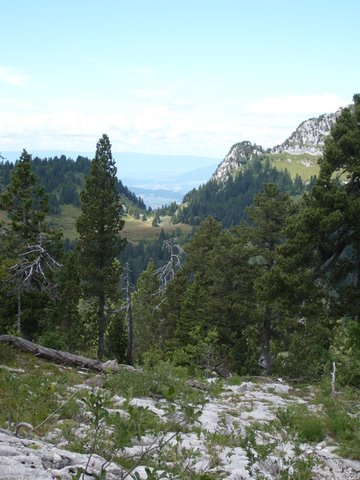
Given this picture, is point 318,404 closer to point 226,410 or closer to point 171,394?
point 226,410

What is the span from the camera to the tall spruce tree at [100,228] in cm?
3603

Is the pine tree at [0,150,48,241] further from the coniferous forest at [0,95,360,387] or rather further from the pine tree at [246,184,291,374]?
the pine tree at [246,184,291,374]

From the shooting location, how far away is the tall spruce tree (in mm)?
36031

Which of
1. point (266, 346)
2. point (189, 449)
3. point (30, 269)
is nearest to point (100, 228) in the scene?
point (30, 269)

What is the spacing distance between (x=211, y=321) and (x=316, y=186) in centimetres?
1855

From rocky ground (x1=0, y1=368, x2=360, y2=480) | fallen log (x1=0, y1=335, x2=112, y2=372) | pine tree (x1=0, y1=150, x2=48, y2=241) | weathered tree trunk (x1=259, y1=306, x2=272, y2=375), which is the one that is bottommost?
weathered tree trunk (x1=259, y1=306, x2=272, y2=375)

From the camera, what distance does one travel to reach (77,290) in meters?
38.0

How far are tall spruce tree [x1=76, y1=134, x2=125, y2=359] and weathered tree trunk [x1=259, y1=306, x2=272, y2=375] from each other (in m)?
12.2

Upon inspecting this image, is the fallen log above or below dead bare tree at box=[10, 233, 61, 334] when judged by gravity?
below

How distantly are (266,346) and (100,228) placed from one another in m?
15.5

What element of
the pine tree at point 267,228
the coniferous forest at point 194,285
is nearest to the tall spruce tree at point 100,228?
the coniferous forest at point 194,285

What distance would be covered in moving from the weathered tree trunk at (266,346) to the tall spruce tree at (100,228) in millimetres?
12189

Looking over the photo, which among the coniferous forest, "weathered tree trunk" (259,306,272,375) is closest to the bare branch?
the coniferous forest

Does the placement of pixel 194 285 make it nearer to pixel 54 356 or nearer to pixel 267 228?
pixel 267 228
